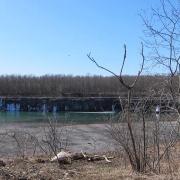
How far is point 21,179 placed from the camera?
898 centimetres

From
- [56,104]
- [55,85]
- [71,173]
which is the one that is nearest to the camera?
[71,173]

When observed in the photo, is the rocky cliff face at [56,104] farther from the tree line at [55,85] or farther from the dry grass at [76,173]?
the dry grass at [76,173]

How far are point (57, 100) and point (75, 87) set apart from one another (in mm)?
19544

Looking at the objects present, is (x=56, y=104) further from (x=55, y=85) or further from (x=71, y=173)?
(x=71, y=173)

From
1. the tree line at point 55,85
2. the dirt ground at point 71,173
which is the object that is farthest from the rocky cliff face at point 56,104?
the dirt ground at point 71,173

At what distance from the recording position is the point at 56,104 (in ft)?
319

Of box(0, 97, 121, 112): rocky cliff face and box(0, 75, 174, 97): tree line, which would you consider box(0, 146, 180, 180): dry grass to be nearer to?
box(0, 97, 121, 112): rocky cliff face

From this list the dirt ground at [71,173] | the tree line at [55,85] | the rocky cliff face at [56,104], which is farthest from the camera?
the tree line at [55,85]

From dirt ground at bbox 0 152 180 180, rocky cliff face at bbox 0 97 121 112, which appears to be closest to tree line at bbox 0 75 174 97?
rocky cliff face at bbox 0 97 121 112

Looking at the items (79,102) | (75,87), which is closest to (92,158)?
(79,102)

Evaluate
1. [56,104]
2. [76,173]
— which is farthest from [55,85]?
[76,173]

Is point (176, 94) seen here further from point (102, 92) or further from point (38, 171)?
point (102, 92)

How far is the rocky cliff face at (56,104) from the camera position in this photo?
3701 inches

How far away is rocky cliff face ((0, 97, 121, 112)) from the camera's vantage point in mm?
94000
